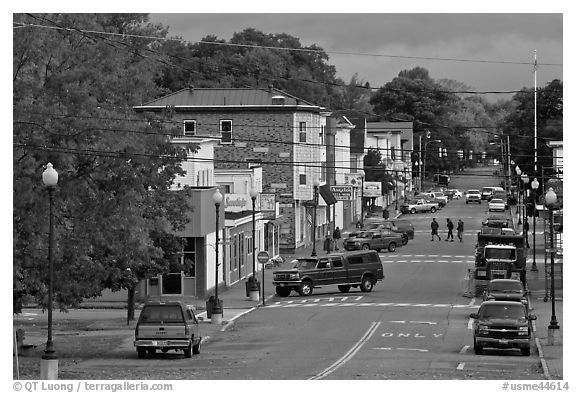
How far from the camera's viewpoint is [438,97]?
655 feet

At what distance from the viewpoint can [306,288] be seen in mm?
62438

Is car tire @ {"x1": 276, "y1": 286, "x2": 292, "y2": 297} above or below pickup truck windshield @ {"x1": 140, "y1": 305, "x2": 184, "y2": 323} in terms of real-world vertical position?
below

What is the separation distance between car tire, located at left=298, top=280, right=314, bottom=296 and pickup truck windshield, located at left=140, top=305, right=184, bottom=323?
24.9m

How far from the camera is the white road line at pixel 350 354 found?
33.0 metres

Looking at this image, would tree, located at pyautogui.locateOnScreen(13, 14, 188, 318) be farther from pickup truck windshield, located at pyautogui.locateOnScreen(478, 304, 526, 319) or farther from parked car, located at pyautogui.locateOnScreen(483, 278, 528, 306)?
parked car, located at pyautogui.locateOnScreen(483, 278, 528, 306)

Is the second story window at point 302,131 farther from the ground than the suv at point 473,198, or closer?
farther from the ground

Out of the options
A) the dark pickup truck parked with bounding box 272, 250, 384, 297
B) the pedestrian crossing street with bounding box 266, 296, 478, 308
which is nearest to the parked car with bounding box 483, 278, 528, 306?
the pedestrian crossing street with bounding box 266, 296, 478, 308

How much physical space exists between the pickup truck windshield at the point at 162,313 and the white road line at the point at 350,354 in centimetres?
478

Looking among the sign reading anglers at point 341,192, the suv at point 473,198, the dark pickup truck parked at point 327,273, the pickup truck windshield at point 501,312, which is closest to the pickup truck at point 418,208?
the suv at point 473,198

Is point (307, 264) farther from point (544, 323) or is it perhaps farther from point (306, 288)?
point (544, 323)

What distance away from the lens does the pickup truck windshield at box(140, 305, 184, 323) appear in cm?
3769

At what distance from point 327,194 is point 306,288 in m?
36.2

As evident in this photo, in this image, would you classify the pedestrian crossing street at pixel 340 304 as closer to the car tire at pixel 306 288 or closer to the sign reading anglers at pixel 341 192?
the car tire at pixel 306 288
